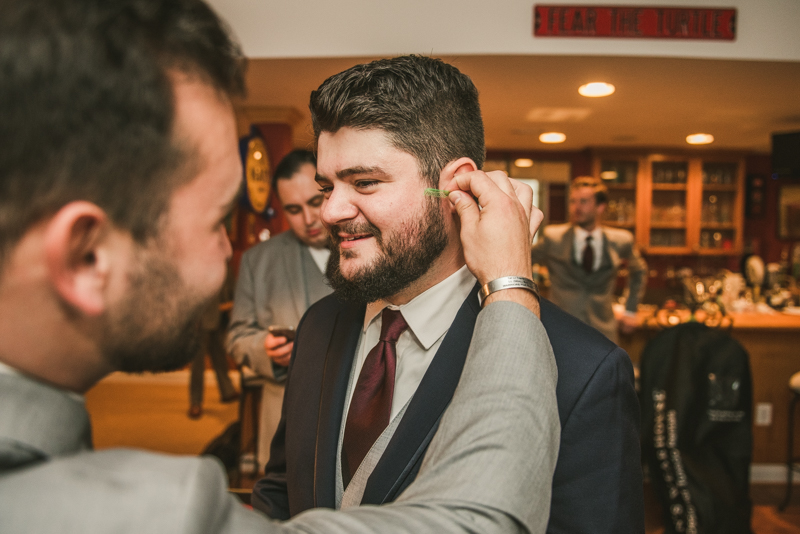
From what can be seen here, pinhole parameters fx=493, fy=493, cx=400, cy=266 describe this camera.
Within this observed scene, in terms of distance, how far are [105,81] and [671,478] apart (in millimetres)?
3048

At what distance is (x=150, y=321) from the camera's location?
1.61ft

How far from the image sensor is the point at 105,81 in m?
0.43

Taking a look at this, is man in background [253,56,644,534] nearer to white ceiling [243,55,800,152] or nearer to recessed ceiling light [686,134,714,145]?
white ceiling [243,55,800,152]

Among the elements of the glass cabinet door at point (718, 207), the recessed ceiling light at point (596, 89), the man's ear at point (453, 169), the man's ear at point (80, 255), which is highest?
the recessed ceiling light at point (596, 89)

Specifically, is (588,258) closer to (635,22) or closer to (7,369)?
(635,22)

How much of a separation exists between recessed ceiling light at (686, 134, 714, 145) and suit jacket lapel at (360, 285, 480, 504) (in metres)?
6.15

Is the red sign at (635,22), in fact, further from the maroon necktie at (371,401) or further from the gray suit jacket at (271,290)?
the maroon necktie at (371,401)

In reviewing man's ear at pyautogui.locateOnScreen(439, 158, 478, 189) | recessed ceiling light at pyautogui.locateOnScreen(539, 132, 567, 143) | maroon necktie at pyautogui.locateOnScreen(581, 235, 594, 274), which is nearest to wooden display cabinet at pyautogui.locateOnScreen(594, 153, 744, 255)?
recessed ceiling light at pyautogui.locateOnScreen(539, 132, 567, 143)

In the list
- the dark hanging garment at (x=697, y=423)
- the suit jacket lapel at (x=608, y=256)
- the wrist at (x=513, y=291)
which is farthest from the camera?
the suit jacket lapel at (x=608, y=256)

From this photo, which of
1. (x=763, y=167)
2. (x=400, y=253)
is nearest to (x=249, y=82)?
(x=400, y=253)

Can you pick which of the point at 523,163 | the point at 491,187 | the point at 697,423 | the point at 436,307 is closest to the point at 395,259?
the point at 436,307

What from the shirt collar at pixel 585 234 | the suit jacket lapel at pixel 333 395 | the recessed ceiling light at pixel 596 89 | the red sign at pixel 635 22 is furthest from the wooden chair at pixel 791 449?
the suit jacket lapel at pixel 333 395

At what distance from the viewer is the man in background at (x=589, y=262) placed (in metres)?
4.04

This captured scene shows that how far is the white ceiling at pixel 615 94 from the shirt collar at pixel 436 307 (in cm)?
184
